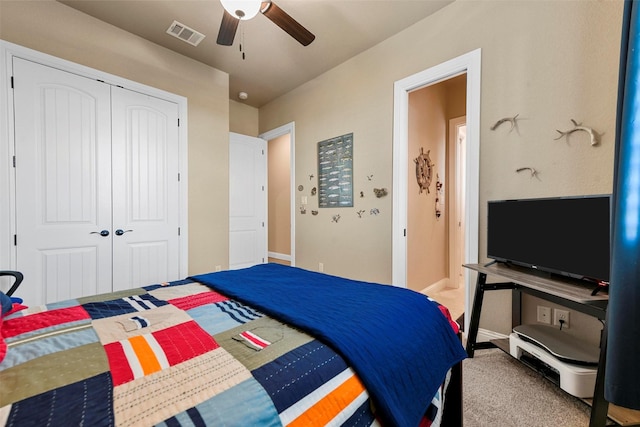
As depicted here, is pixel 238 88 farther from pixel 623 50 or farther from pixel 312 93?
pixel 623 50

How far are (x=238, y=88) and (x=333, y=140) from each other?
1.71 metres

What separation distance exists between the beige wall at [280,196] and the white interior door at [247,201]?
100 cm

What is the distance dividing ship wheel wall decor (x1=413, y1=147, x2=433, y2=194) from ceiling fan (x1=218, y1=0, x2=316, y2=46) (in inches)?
76.6

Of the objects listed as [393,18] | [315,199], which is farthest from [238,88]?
[393,18]

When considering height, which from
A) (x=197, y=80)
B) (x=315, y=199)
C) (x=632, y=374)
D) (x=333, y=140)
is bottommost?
(x=632, y=374)

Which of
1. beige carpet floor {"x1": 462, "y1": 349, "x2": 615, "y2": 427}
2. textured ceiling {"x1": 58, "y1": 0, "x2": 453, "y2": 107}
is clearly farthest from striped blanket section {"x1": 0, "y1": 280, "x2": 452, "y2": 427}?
textured ceiling {"x1": 58, "y1": 0, "x2": 453, "y2": 107}

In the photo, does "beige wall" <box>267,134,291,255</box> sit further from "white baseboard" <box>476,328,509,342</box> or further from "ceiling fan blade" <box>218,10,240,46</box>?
"white baseboard" <box>476,328,509,342</box>

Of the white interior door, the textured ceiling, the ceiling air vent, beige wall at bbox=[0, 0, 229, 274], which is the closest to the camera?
beige wall at bbox=[0, 0, 229, 274]

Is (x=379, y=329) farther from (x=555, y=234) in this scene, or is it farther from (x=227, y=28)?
(x=227, y=28)

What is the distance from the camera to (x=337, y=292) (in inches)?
53.5

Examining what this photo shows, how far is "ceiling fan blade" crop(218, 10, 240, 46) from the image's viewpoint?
74.2 inches

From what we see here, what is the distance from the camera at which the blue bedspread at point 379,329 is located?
2.80 feet

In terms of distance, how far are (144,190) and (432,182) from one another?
3.48 m

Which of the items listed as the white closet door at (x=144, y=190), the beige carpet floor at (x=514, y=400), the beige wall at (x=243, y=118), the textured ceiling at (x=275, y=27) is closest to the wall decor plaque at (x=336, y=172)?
the textured ceiling at (x=275, y=27)
